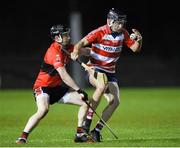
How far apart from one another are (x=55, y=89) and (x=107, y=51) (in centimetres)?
117

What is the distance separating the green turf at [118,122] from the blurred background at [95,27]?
26.6 feet

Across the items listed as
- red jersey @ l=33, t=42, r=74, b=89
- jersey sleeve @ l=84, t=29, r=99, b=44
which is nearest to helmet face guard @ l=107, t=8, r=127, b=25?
jersey sleeve @ l=84, t=29, r=99, b=44

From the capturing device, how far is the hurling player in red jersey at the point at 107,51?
43.0 feet

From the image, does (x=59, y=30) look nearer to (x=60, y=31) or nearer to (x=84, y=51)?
(x=60, y=31)

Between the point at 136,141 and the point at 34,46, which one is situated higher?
the point at 136,141

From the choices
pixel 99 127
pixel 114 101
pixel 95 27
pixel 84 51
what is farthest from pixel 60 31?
pixel 95 27

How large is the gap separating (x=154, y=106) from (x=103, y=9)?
1684cm

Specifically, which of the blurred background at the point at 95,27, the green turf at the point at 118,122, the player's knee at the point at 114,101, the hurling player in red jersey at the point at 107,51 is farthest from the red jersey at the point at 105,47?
the blurred background at the point at 95,27

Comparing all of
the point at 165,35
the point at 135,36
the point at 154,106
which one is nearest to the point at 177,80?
the point at 165,35

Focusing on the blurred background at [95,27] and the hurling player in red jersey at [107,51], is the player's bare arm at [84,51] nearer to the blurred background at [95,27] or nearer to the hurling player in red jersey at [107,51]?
the hurling player in red jersey at [107,51]

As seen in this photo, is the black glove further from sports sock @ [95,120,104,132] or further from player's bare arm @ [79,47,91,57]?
player's bare arm @ [79,47,91,57]

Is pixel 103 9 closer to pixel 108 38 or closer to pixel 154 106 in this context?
pixel 154 106

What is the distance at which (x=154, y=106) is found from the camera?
2284 cm

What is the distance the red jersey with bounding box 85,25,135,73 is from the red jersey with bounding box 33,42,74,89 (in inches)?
21.2
